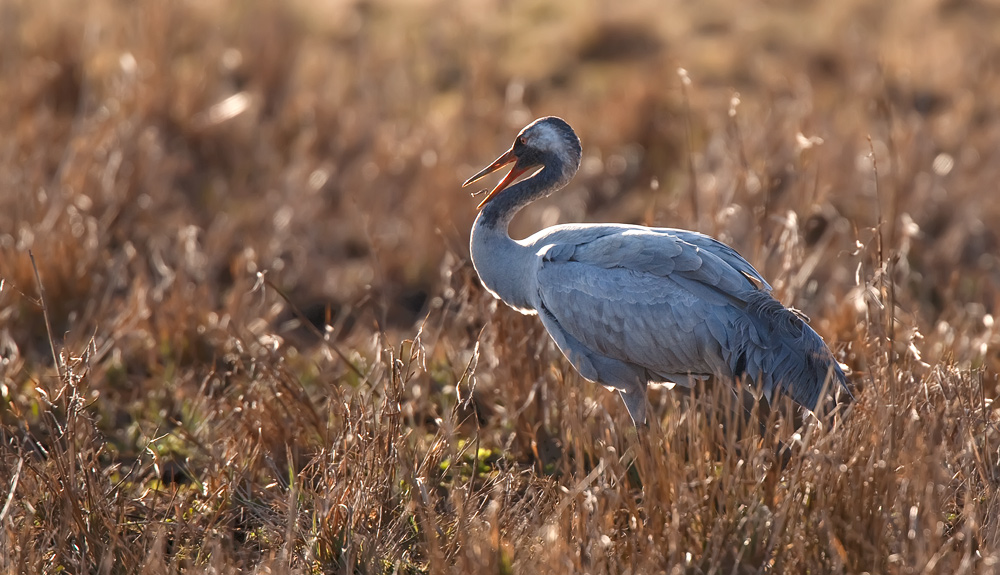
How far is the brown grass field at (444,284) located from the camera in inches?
124

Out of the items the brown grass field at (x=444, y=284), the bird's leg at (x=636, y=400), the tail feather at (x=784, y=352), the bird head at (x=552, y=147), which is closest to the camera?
the brown grass field at (x=444, y=284)

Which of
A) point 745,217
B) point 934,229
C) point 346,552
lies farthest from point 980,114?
point 346,552

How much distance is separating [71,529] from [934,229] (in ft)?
19.2

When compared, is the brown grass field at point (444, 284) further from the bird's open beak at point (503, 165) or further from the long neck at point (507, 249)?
the bird's open beak at point (503, 165)

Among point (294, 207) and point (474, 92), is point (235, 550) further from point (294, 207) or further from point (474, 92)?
point (474, 92)

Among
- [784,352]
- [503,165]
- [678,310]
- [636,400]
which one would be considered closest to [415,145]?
[503,165]

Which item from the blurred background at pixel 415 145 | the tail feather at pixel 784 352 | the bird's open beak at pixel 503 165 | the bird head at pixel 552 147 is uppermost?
the bird head at pixel 552 147

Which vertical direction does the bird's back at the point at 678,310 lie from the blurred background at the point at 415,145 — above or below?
above

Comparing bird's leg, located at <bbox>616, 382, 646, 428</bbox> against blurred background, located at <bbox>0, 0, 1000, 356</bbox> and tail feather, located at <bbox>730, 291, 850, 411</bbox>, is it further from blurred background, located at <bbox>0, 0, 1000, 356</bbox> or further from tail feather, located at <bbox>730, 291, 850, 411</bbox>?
blurred background, located at <bbox>0, 0, 1000, 356</bbox>

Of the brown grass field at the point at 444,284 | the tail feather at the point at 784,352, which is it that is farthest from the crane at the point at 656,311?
the brown grass field at the point at 444,284

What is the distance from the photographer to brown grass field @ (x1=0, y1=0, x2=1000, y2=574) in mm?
3156

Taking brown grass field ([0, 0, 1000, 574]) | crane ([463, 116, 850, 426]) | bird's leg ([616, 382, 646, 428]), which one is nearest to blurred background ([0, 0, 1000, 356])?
brown grass field ([0, 0, 1000, 574])

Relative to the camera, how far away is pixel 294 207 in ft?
22.3

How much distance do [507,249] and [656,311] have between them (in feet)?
2.07
